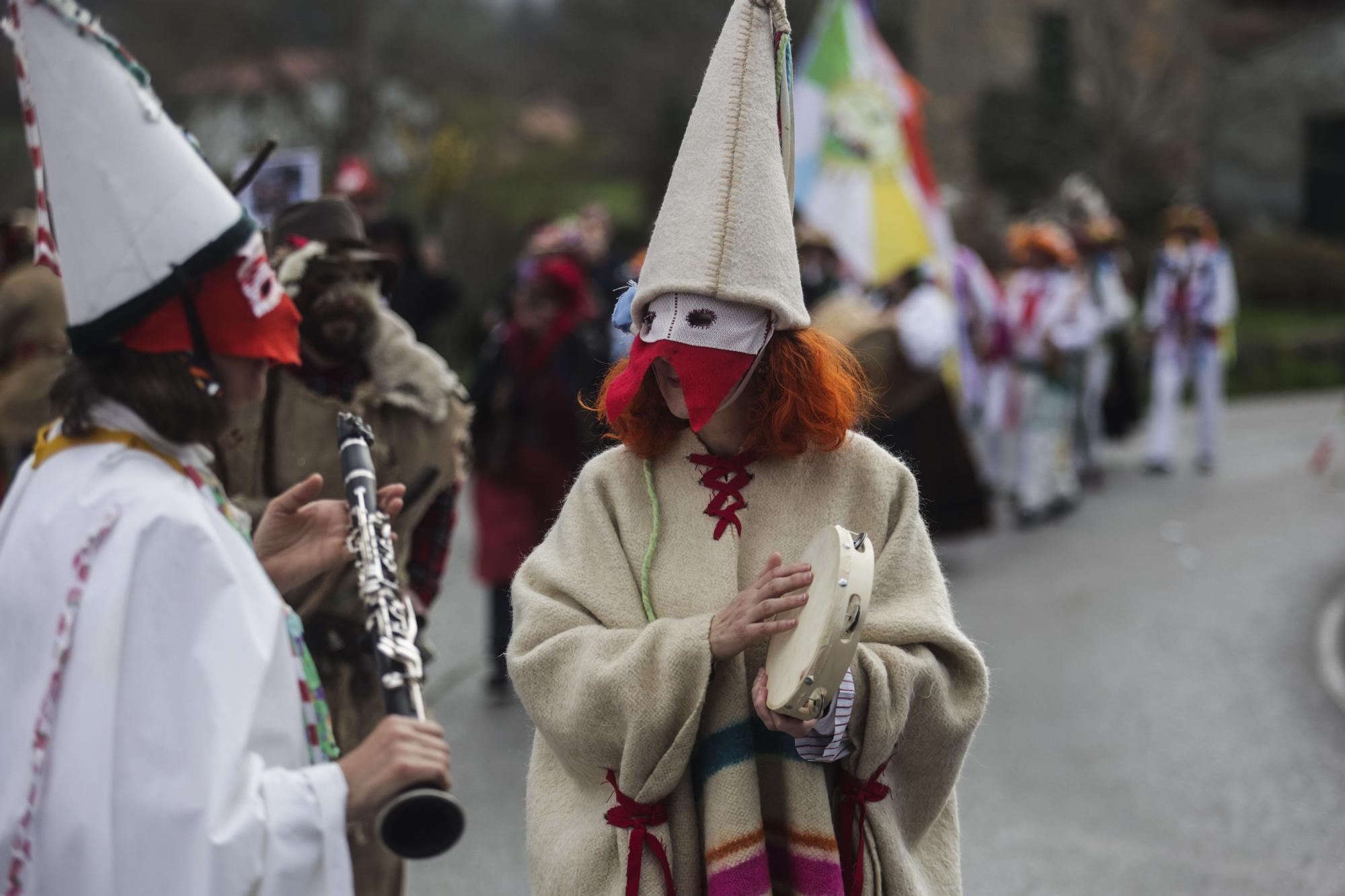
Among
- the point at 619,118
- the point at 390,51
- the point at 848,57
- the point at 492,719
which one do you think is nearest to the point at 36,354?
the point at 492,719

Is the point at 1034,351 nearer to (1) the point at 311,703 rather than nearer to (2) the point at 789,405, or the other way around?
(2) the point at 789,405

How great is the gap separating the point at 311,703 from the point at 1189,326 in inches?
436

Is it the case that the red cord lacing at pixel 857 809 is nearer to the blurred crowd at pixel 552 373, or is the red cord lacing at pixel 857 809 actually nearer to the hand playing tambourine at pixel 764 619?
the hand playing tambourine at pixel 764 619

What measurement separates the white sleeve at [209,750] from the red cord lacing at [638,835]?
0.58 meters

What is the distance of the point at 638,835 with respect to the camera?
2.44 metres

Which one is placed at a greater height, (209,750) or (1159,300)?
(1159,300)

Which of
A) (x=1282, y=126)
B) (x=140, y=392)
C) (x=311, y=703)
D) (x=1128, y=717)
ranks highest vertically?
(x=1282, y=126)

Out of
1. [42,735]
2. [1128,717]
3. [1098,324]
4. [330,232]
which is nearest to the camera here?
[42,735]

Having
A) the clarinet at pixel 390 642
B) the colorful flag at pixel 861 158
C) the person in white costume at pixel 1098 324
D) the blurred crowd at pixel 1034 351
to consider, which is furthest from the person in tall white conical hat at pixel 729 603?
the person in white costume at pixel 1098 324

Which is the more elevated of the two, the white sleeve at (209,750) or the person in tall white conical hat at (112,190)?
the person in tall white conical hat at (112,190)

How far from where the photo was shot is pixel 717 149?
250 centimetres

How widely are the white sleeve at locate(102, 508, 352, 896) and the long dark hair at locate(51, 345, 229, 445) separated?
20cm

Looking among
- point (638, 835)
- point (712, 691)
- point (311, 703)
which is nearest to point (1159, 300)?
point (712, 691)

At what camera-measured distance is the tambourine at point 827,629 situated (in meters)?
2.17
